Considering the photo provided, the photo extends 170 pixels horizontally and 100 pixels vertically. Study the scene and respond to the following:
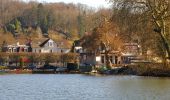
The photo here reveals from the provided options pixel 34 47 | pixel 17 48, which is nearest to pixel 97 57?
pixel 34 47

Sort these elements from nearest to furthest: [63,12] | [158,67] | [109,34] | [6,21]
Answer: [158,67] < [109,34] < [6,21] < [63,12]

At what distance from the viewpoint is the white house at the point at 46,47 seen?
115m

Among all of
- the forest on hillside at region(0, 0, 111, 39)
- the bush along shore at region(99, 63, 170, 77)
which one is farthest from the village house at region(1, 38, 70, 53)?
the bush along shore at region(99, 63, 170, 77)

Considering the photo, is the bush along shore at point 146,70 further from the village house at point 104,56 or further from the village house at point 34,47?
the village house at point 34,47

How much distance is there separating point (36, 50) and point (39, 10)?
143 feet

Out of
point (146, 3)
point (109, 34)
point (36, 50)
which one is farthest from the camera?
point (36, 50)

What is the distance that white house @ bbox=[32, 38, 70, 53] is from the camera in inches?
4519

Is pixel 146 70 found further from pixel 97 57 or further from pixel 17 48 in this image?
pixel 17 48

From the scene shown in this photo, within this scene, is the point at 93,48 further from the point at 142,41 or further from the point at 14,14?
the point at 14,14

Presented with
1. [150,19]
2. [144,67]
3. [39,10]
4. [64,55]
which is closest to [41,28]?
[39,10]

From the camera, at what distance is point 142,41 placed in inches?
2153

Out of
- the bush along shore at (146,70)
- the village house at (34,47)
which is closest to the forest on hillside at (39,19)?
the village house at (34,47)

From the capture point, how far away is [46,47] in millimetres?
116812

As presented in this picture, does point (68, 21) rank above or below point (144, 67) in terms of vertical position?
above
